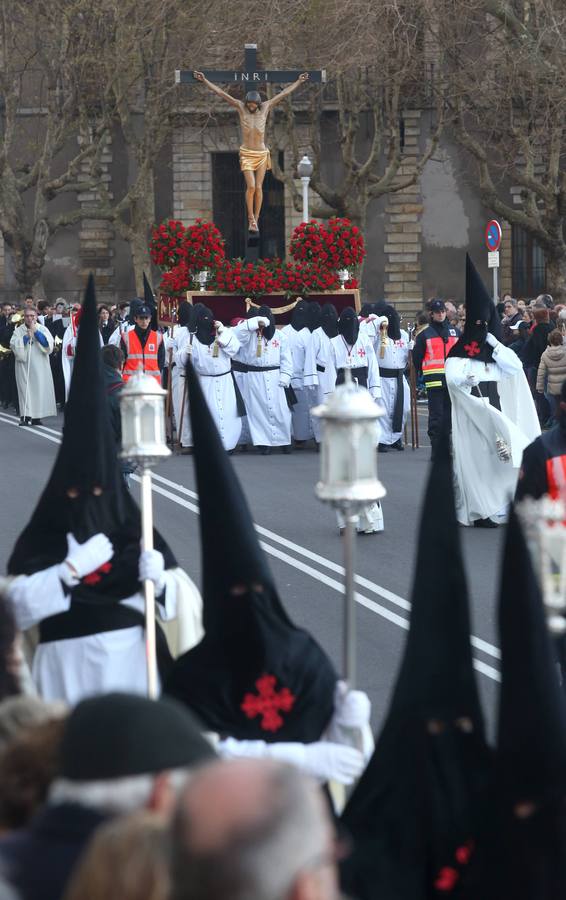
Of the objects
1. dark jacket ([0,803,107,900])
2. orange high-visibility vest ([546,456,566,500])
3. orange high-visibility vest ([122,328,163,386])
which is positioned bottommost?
dark jacket ([0,803,107,900])

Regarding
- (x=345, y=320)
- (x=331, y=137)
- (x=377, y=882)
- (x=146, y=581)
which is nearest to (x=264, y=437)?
(x=345, y=320)

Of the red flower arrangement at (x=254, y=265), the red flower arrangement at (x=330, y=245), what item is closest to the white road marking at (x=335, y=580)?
the red flower arrangement at (x=254, y=265)

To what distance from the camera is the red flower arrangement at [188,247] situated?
21.2 meters

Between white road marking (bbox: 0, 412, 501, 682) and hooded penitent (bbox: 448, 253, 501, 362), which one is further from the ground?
hooded penitent (bbox: 448, 253, 501, 362)

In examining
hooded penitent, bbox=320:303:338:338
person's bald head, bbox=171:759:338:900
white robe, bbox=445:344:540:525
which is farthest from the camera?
hooded penitent, bbox=320:303:338:338

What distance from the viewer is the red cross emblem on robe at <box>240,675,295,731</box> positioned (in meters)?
4.49

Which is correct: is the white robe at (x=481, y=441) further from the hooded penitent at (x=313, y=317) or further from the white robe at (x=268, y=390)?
the hooded penitent at (x=313, y=317)

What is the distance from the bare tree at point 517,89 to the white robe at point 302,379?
512 inches

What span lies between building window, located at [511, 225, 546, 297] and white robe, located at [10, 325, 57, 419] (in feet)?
73.0

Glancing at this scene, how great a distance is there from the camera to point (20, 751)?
10.0ft

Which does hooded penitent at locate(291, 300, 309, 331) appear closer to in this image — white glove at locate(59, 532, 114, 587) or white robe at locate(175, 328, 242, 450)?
white robe at locate(175, 328, 242, 450)

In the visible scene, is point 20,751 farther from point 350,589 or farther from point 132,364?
point 132,364

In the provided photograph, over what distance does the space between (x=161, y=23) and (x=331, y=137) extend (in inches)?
344

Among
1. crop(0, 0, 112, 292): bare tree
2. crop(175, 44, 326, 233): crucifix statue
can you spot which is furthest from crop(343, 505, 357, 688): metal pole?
crop(0, 0, 112, 292): bare tree
